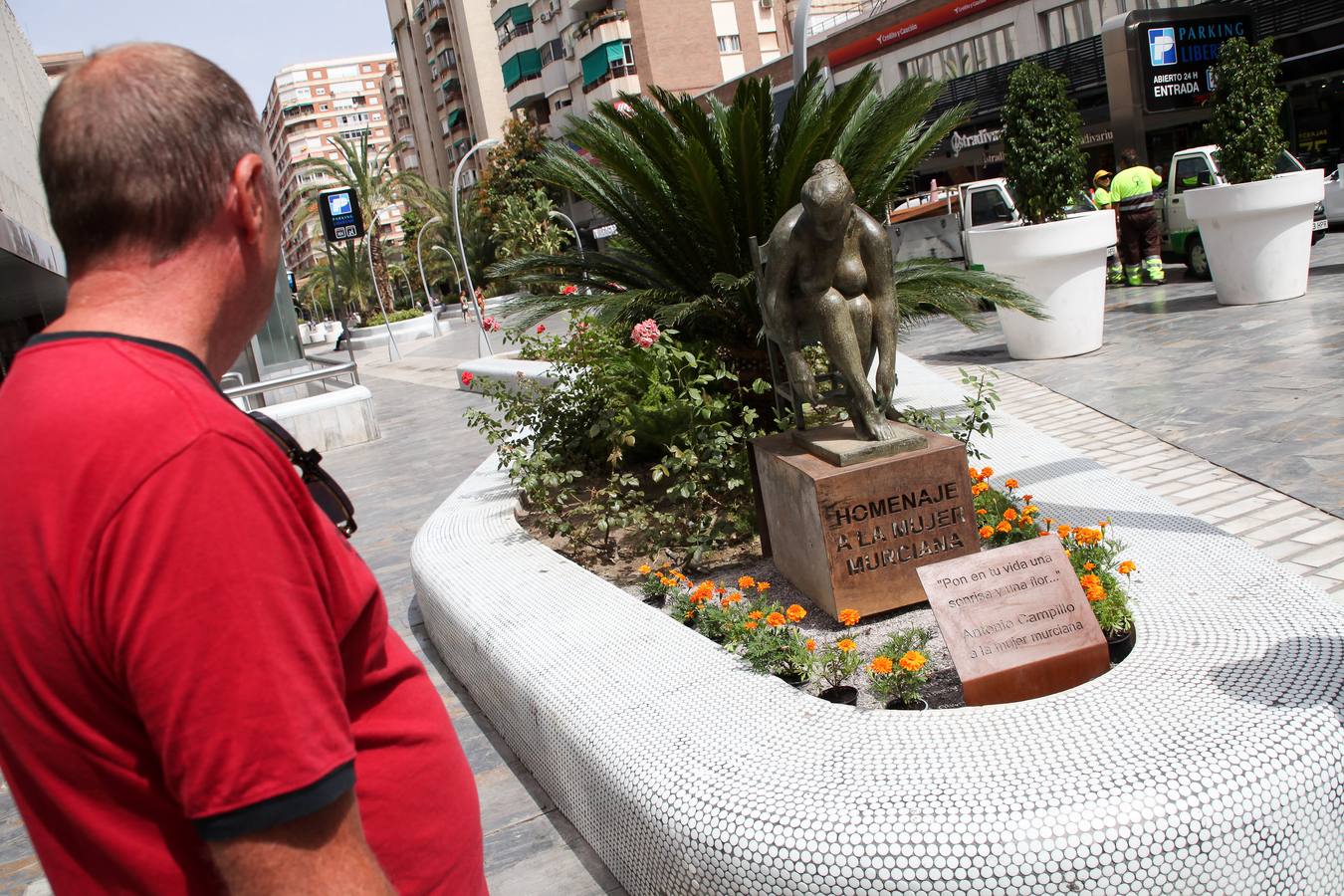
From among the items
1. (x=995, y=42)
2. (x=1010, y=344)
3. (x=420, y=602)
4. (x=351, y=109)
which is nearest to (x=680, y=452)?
(x=420, y=602)

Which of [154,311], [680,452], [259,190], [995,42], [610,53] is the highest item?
[610,53]

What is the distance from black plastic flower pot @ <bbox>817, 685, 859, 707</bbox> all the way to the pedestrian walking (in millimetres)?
2409

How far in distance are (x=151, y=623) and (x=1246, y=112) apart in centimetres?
1217

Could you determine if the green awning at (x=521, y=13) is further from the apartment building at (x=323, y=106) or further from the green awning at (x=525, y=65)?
the apartment building at (x=323, y=106)

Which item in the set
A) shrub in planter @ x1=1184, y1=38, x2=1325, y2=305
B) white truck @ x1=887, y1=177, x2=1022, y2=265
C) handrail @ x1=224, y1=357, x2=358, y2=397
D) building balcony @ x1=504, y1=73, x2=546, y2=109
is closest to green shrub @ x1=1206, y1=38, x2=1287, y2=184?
shrub in planter @ x1=1184, y1=38, x2=1325, y2=305

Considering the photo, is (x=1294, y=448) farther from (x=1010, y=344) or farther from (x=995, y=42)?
(x=995, y=42)

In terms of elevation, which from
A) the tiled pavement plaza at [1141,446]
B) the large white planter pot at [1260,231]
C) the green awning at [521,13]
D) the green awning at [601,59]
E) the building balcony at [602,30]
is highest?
the green awning at [521,13]

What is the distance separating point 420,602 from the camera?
5.50 m

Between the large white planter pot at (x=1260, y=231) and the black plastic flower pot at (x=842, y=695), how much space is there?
31.6 ft

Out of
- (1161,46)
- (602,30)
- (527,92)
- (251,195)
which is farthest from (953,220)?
(527,92)

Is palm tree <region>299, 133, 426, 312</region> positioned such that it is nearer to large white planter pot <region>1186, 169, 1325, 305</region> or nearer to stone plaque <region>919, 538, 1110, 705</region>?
large white planter pot <region>1186, 169, 1325, 305</region>

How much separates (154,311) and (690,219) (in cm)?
593

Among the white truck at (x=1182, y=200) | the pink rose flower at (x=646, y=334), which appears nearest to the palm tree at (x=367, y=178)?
the white truck at (x=1182, y=200)

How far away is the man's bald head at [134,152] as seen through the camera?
112 centimetres
